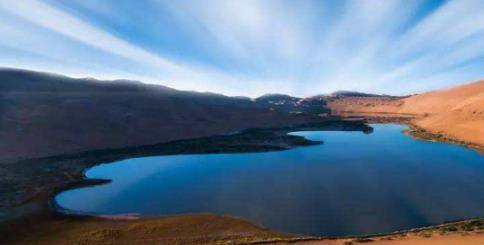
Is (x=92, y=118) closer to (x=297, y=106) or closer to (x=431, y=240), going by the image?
(x=431, y=240)

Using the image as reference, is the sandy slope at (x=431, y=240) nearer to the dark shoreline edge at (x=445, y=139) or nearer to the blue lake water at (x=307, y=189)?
the blue lake water at (x=307, y=189)

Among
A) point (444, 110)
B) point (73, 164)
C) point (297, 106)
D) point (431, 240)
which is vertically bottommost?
point (431, 240)

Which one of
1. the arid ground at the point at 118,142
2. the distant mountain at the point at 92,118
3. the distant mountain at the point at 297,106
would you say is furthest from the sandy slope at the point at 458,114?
the distant mountain at the point at 92,118

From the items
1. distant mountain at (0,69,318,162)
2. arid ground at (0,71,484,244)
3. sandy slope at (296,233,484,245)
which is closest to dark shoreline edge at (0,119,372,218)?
arid ground at (0,71,484,244)

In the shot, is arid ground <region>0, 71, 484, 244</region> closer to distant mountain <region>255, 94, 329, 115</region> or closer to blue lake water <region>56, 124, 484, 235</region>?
blue lake water <region>56, 124, 484, 235</region>

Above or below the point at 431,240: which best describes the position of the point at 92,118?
above

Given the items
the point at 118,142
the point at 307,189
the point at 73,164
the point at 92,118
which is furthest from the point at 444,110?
the point at 73,164

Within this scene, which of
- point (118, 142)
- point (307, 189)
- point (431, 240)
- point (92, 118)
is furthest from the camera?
point (92, 118)
